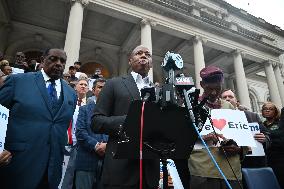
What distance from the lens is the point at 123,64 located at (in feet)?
63.2

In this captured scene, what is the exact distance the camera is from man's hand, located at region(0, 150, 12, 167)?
7.16 ft

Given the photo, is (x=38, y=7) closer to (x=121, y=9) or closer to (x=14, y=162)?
(x=121, y=9)

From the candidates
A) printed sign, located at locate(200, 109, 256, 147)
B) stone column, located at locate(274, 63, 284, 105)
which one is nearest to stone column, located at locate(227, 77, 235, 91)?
stone column, located at locate(274, 63, 284, 105)

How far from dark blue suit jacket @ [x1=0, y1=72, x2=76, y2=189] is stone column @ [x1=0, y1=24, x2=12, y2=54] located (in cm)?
1593

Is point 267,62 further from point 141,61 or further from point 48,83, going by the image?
point 48,83

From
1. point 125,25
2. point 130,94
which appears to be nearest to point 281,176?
point 130,94

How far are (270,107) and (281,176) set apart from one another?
1406 millimetres

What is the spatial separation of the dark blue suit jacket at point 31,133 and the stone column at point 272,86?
2128cm

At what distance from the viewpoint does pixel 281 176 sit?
4.11 m

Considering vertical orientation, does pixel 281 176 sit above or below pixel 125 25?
below

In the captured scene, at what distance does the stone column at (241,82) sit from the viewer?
1800 centimetres

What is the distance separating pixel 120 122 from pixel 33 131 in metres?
1.05

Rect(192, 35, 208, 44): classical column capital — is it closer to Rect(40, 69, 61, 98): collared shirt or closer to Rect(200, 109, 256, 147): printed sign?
Rect(200, 109, 256, 147): printed sign

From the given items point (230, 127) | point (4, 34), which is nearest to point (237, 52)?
point (4, 34)
